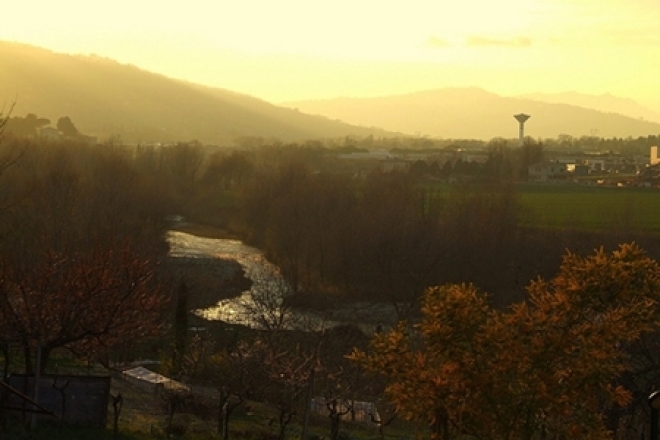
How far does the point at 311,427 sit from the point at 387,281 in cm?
2063

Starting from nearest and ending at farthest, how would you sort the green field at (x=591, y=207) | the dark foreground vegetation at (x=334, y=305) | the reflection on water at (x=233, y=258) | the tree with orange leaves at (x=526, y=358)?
the tree with orange leaves at (x=526, y=358) < the dark foreground vegetation at (x=334, y=305) < the reflection on water at (x=233, y=258) < the green field at (x=591, y=207)

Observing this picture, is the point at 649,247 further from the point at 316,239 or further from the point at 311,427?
the point at 311,427

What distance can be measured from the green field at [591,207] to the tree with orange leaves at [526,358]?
33.5 meters

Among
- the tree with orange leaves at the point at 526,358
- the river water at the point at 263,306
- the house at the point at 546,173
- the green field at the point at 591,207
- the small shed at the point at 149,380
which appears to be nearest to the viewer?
the tree with orange leaves at the point at 526,358

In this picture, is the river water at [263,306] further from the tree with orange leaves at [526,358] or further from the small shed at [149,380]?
the tree with orange leaves at [526,358]

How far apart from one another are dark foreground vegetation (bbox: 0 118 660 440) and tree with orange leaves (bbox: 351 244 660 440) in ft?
0.06

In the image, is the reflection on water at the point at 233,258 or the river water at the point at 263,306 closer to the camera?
the river water at the point at 263,306

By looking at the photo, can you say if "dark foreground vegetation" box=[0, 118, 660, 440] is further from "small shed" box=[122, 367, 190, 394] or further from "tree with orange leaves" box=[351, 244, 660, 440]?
"small shed" box=[122, 367, 190, 394]

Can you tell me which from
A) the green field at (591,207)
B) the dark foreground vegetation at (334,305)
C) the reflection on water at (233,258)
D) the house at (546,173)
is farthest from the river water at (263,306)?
the house at (546,173)

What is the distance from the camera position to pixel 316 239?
4056 centimetres

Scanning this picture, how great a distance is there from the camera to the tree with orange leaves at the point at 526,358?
9.48 metres

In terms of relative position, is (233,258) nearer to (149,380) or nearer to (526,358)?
(149,380)

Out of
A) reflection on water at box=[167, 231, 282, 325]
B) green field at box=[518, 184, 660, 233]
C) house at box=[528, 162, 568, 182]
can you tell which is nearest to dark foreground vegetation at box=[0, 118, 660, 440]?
reflection on water at box=[167, 231, 282, 325]

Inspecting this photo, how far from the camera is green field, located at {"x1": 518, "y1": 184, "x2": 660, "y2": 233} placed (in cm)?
4469
